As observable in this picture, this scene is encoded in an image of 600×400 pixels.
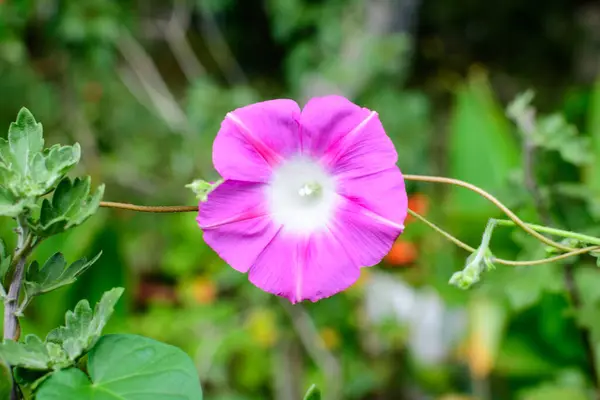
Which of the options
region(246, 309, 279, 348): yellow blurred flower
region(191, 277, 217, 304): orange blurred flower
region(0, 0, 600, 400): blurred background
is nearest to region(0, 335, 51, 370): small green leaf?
region(0, 0, 600, 400): blurred background

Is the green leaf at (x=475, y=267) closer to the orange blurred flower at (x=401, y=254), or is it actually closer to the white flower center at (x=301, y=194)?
the white flower center at (x=301, y=194)

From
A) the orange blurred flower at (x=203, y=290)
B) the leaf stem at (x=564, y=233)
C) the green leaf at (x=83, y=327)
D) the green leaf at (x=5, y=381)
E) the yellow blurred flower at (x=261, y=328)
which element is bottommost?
the yellow blurred flower at (x=261, y=328)

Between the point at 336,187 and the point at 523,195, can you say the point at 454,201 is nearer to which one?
the point at 523,195

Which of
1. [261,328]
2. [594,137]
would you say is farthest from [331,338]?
[594,137]

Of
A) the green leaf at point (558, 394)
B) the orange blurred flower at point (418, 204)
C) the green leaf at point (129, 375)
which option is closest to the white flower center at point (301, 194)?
the green leaf at point (129, 375)

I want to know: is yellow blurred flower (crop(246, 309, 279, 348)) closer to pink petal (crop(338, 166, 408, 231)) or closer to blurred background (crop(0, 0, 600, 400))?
blurred background (crop(0, 0, 600, 400))

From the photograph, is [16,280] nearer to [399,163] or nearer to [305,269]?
[305,269]
